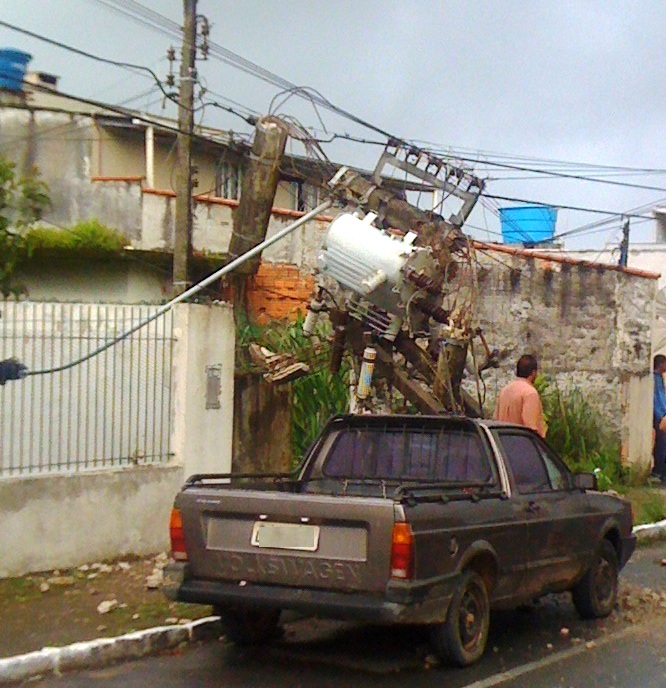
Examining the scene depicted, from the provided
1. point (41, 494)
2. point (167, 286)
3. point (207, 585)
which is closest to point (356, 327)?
point (41, 494)

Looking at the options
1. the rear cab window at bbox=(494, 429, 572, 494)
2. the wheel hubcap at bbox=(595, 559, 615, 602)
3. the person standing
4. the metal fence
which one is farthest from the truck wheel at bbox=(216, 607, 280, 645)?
the person standing

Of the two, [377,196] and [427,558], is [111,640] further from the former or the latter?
[377,196]

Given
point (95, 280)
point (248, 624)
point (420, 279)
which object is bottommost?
point (248, 624)

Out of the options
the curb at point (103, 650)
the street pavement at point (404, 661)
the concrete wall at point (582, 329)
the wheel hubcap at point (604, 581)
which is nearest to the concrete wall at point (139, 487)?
the curb at point (103, 650)

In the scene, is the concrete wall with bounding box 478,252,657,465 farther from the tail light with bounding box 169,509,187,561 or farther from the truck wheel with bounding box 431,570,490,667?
the tail light with bounding box 169,509,187,561

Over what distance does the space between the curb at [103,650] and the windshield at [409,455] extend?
1.47m

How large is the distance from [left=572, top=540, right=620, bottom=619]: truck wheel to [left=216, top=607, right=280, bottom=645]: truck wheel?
2463mm

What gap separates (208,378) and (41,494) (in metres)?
2.20

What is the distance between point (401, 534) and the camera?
6438 mm

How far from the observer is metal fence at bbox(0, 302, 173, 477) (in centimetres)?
975

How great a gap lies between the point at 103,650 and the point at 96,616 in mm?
1020

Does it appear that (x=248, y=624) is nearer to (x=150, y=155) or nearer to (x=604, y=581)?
(x=604, y=581)

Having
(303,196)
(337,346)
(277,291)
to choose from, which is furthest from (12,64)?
(337,346)

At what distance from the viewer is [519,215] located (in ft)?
80.1
